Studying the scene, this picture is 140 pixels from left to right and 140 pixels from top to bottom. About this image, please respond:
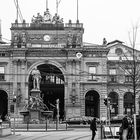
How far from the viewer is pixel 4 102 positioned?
282ft

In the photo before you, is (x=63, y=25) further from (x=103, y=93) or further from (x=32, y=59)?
(x=103, y=93)

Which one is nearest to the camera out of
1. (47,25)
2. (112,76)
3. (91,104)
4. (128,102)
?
(47,25)

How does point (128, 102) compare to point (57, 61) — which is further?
point (128, 102)

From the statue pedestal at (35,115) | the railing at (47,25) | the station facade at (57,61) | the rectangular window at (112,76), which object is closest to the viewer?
the statue pedestal at (35,115)

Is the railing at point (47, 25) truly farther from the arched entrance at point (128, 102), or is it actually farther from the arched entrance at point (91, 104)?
the arched entrance at point (128, 102)

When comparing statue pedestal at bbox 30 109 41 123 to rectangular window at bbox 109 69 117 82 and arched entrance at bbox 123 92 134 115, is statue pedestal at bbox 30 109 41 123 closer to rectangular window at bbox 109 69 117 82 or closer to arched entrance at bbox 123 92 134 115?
rectangular window at bbox 109 69 117 82

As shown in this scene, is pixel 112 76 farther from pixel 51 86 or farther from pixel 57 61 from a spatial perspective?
pixel 57 61

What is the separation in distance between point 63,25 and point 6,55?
12.0 m

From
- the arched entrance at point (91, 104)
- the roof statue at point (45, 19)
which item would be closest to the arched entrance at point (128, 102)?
the arched entrance at point (91, 104)

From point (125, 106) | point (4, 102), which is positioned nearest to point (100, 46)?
point (125, 106)

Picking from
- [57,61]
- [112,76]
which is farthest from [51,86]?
[112,76]

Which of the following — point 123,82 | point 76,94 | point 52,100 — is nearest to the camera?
point 76,94

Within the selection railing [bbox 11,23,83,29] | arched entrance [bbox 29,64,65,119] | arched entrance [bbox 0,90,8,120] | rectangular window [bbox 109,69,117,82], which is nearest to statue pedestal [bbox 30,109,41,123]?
arched entrance [bbox 29,64,65,119]

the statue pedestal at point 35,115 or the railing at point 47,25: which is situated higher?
the railing at point 47,25
